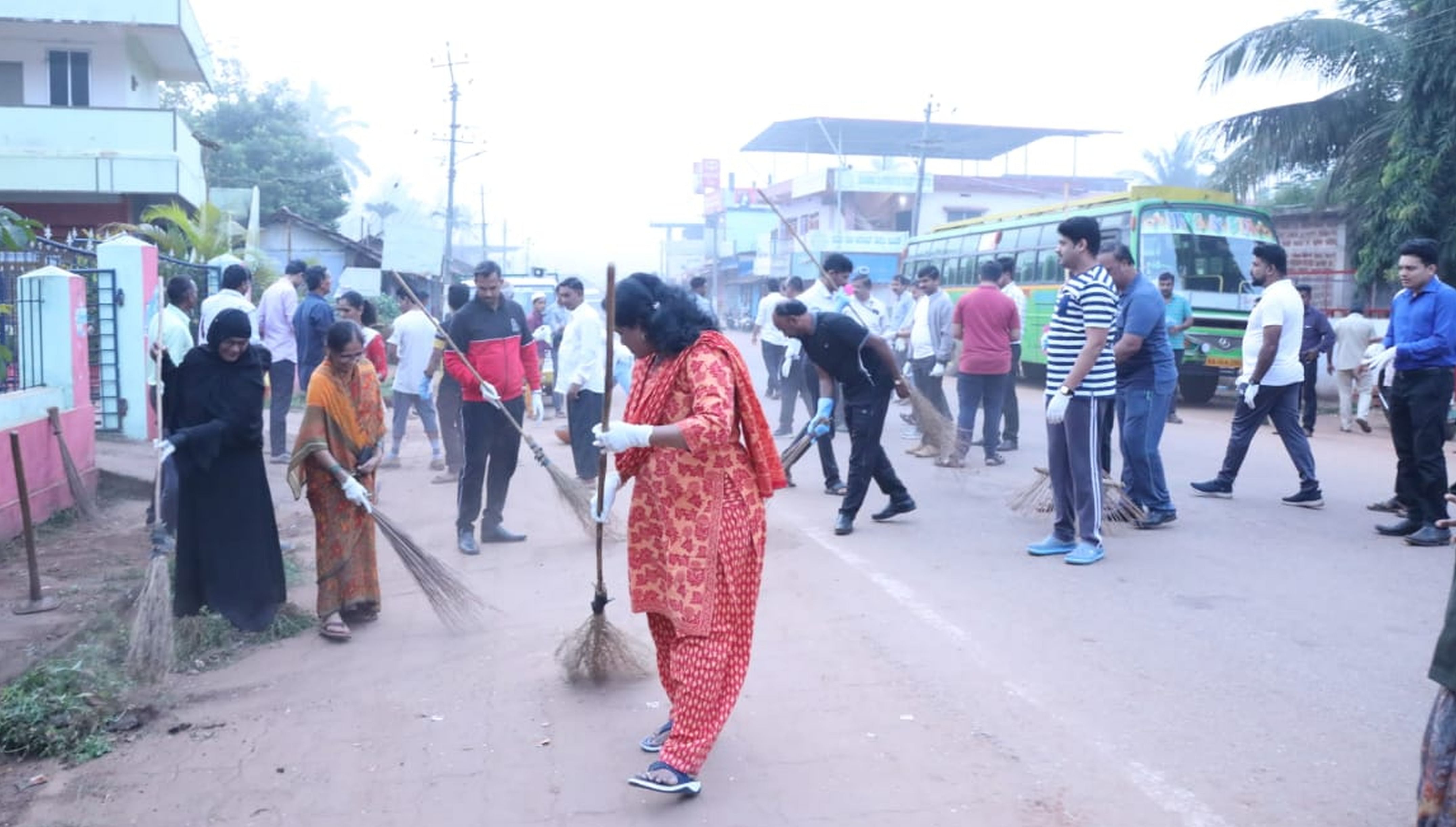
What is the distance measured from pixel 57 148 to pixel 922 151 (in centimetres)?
2439

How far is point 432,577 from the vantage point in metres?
5.62

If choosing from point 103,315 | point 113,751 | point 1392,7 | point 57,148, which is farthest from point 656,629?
point 57,148

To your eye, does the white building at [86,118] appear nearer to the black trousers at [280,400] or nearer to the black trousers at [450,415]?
the black trousers at [280,400]

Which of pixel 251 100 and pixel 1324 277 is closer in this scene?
pixel 1324 277

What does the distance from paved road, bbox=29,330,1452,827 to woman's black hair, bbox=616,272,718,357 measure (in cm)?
140

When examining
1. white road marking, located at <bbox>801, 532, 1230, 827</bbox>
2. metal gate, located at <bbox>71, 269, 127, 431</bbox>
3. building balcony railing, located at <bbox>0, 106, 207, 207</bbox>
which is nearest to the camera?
white road marking, located at <bbox>801, 532, 1230, 827</bbox>

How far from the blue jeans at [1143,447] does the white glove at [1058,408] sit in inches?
56.1

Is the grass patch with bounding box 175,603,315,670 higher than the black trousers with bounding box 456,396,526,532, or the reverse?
the black trousers with bounding box 456,396,526,532

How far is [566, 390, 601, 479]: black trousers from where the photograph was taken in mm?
9336

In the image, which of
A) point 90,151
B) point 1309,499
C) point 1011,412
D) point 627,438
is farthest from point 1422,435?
point 90,151

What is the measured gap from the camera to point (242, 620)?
224 inches

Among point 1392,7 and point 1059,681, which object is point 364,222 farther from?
point 1059,681

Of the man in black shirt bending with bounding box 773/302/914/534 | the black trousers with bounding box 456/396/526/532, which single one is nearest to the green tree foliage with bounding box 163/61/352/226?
the black trousers with bounding box 456/396/526/532

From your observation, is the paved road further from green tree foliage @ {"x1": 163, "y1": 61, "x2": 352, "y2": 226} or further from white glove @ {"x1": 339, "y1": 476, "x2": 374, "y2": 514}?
green tree foliage @ {"x1": 163, "y1": 61, "x2": 352, "y2": 226}
